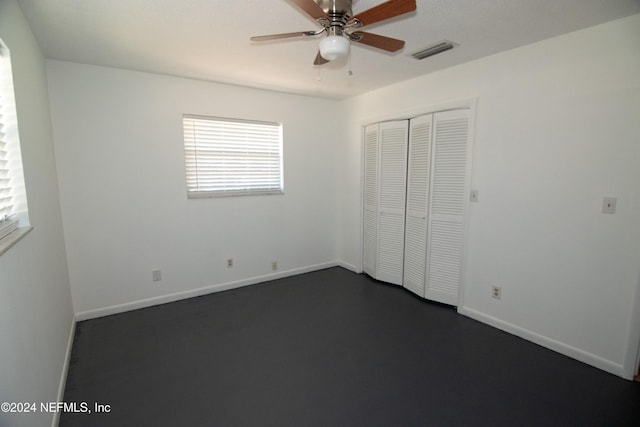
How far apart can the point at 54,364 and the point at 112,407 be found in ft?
1.49

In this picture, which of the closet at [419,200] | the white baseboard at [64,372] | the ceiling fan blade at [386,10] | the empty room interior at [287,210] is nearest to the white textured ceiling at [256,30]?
the empty room interior at [287,210]

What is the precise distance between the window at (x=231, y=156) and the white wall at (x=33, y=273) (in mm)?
1214

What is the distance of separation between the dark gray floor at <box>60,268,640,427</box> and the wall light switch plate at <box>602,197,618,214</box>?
118cm

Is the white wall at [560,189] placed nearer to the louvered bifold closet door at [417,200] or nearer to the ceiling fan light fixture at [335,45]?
the louvered bifold closet door at [417,200]

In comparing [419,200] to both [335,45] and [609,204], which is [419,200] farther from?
[335,45]

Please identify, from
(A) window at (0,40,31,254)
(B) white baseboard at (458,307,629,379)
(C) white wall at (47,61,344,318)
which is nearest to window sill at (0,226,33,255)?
(A) window at (0,40,31,254)

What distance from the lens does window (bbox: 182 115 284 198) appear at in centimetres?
340

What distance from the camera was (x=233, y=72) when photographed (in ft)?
10.00

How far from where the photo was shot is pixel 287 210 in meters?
4.08

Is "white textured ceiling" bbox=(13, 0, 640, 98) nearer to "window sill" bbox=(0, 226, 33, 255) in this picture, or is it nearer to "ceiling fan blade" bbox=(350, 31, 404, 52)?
"ceiling fan blade" bbox=(350, 31, 404, 52)

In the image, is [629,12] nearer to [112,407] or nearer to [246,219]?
[246,219]

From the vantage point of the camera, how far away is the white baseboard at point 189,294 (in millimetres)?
3006

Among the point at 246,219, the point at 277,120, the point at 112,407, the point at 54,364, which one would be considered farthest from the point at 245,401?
the point at 277,120

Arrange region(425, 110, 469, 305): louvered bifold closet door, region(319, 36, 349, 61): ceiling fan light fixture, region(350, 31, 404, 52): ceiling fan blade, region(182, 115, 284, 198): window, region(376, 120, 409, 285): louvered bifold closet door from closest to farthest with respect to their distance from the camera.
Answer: region(319, 36, 349, 61): ceiling fan light fixture, region(350, 31, 404, 52): ceiling fan blade, region(425, 110, 469, 305): louvered bifold closet door, region(182, 115, 284, 198): window, region(376, 120, 409, 285): louvered bifold closet door
